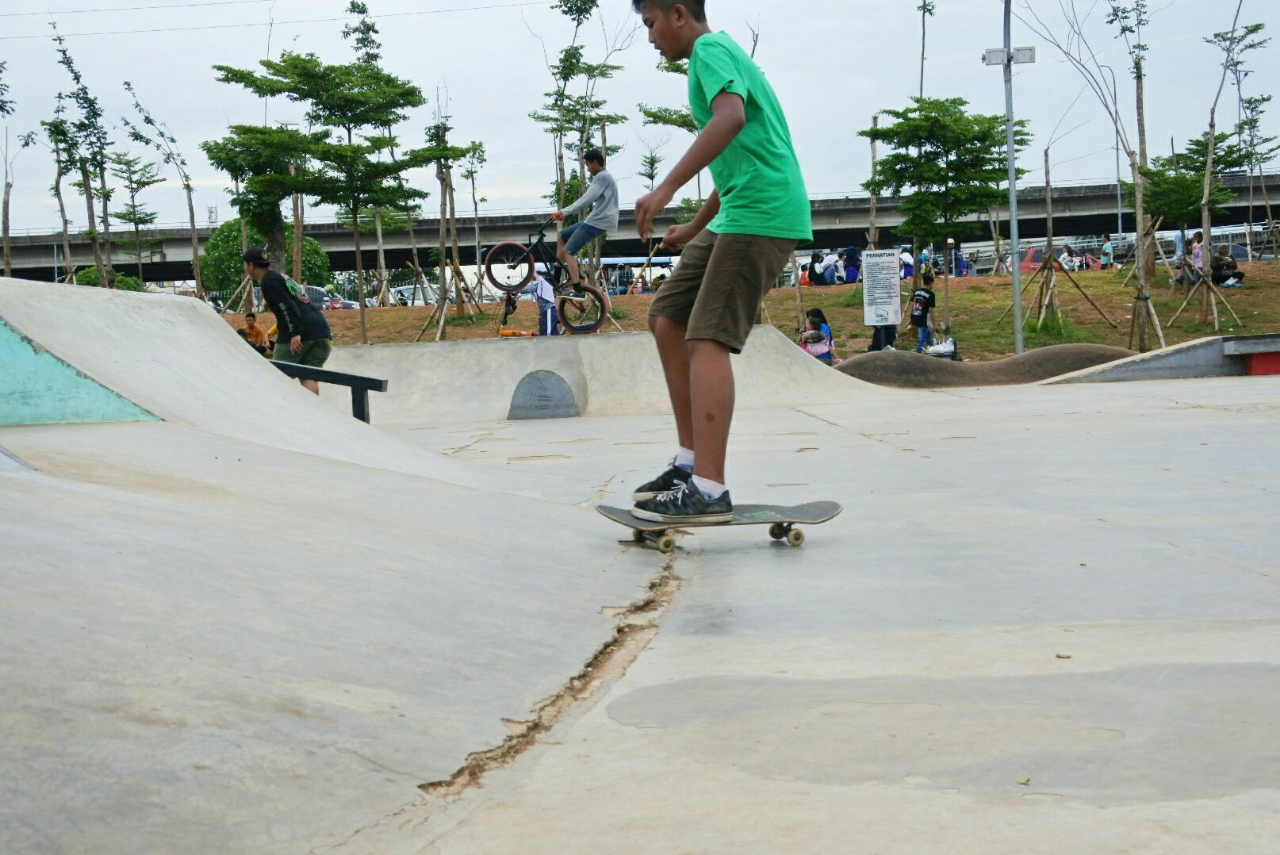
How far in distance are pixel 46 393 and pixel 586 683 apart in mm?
3224

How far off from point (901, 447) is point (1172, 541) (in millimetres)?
3040

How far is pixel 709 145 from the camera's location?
10.4 ft

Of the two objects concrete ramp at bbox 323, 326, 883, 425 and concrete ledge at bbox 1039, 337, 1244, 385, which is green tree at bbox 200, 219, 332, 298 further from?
concrete ledge at bbox 1039, 337, 1244, 385

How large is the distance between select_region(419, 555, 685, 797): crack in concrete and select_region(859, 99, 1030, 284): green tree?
22.7 m

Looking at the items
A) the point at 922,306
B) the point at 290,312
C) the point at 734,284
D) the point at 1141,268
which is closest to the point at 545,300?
the point at 290,312

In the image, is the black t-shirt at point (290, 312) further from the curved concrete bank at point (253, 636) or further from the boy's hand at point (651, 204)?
the boy's hand at point (651, 204)

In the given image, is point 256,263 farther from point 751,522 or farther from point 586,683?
point 586,683

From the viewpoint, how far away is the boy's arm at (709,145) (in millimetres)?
3146

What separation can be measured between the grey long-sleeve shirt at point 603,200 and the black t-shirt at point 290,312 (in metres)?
2.81

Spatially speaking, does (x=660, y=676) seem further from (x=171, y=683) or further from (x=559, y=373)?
(x=559, y=373)

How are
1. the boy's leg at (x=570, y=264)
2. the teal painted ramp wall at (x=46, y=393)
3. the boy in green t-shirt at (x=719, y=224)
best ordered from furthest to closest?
the boy's leg at (x=570, y=264), the teal painted ramp wall at (x=46, y=393), the boy in green t-shirt at (x=719, y=224)

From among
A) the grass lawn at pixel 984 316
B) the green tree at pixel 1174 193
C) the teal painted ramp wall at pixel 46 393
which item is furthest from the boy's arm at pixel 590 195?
the green tree at pixel 1174 193

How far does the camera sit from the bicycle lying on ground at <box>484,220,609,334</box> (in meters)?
13.6

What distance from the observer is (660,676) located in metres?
2.04
